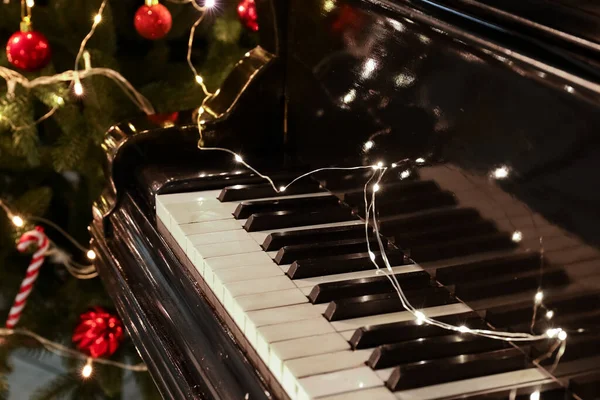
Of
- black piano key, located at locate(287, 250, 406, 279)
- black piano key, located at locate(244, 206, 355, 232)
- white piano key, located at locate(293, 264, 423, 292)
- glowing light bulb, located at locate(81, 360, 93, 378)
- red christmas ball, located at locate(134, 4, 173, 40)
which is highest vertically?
red christmas ball, located at locate(134, 4, 173, 40)

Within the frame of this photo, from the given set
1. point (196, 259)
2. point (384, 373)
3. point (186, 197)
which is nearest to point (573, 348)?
point (384, 373)

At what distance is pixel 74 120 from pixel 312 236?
1.08m

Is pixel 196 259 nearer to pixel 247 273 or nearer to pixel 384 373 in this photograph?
pixel 247 273

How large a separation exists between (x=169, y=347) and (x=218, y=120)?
52 centimetres

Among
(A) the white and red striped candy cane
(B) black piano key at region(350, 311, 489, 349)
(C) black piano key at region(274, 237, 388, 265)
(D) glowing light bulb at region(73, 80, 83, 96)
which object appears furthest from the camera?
(A) the white and red striped candy cane

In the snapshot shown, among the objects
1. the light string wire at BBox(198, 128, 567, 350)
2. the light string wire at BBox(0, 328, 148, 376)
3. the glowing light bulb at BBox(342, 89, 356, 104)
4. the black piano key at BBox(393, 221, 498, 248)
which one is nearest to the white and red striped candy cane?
the light string wire at BBox(0, 328, 148, 376)

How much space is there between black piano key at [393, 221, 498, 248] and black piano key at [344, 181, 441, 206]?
6 centimetres

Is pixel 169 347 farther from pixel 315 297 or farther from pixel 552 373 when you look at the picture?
pixel 552 373

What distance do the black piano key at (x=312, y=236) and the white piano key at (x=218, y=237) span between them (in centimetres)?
5

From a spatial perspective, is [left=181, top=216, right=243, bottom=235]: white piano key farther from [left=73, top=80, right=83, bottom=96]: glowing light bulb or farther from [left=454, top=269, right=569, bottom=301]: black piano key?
[left=73, top=80, right=83, bottom=96]: glowing light bulb

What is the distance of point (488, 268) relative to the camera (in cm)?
95

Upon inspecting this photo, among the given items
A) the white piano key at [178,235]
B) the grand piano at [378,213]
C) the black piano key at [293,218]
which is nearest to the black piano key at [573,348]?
the grand piano at [378,213]

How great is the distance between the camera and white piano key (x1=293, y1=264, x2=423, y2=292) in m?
1.03

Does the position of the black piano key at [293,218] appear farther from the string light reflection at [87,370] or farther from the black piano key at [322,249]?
the string light reflection at [87,370]
